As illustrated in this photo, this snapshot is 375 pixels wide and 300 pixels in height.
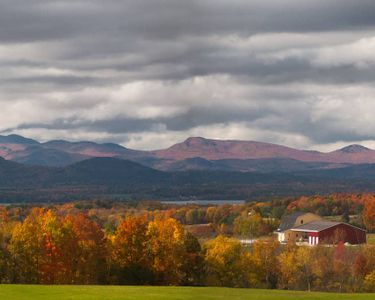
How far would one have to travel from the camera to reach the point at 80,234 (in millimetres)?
88875

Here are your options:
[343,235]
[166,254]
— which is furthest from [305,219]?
[166,254]

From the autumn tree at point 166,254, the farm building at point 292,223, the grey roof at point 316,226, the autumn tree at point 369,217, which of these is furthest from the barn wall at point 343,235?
the autumn tree at point 166,254

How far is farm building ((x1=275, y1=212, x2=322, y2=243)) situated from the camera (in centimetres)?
16588

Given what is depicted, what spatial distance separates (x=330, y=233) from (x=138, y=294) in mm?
102396

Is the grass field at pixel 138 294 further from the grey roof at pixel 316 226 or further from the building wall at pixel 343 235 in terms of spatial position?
the grey roof at pixel 316 226

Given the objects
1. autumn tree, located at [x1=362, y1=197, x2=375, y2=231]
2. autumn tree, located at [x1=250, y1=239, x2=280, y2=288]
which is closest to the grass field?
autumn tree, located at [x1=250, y1=239, x2=280, y2=288]

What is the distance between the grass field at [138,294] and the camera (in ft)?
198

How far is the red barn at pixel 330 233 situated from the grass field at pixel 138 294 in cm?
8371

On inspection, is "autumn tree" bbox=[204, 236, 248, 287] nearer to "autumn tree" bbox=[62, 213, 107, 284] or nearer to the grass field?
"autumn tree" bbox=[62, 213, 107, 284]

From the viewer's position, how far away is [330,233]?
525 ft

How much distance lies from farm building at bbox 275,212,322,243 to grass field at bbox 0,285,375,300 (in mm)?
94446

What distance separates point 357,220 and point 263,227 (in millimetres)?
23034

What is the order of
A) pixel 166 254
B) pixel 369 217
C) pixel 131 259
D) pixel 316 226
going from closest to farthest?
pixel 131 259
pixel 166 254
pixel 316 226
pixel 369 217

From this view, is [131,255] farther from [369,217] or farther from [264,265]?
[369,217]
